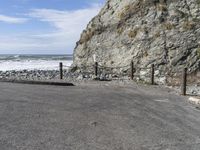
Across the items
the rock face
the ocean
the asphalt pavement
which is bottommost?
the asphalt pavement

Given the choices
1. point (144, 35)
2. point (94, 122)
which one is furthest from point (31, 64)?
point (94, 122)

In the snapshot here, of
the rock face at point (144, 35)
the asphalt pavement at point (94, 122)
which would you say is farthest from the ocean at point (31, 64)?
the asphalt pavement at point (94, 122)

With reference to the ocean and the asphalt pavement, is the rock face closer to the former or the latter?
the asphalt pavement

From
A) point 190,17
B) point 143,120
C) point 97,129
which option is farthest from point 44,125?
point 190,17

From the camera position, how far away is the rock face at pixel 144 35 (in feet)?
77.7

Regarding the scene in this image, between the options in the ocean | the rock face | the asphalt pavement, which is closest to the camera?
the asphalt pavement

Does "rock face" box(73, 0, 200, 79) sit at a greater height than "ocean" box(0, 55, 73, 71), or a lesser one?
greater

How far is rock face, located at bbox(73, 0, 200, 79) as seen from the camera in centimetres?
2367

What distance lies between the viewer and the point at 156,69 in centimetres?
2378

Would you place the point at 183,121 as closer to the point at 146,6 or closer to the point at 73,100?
the point at 73,100

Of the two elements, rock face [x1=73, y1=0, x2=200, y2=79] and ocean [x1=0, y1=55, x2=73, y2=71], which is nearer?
rock face [x1=73, y1=0, x2=200, y2=79]

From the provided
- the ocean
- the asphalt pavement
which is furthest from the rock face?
the ocean

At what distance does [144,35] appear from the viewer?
25703mm

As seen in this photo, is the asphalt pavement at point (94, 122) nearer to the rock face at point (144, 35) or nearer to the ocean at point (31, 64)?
the rock face at point (144, 35)
